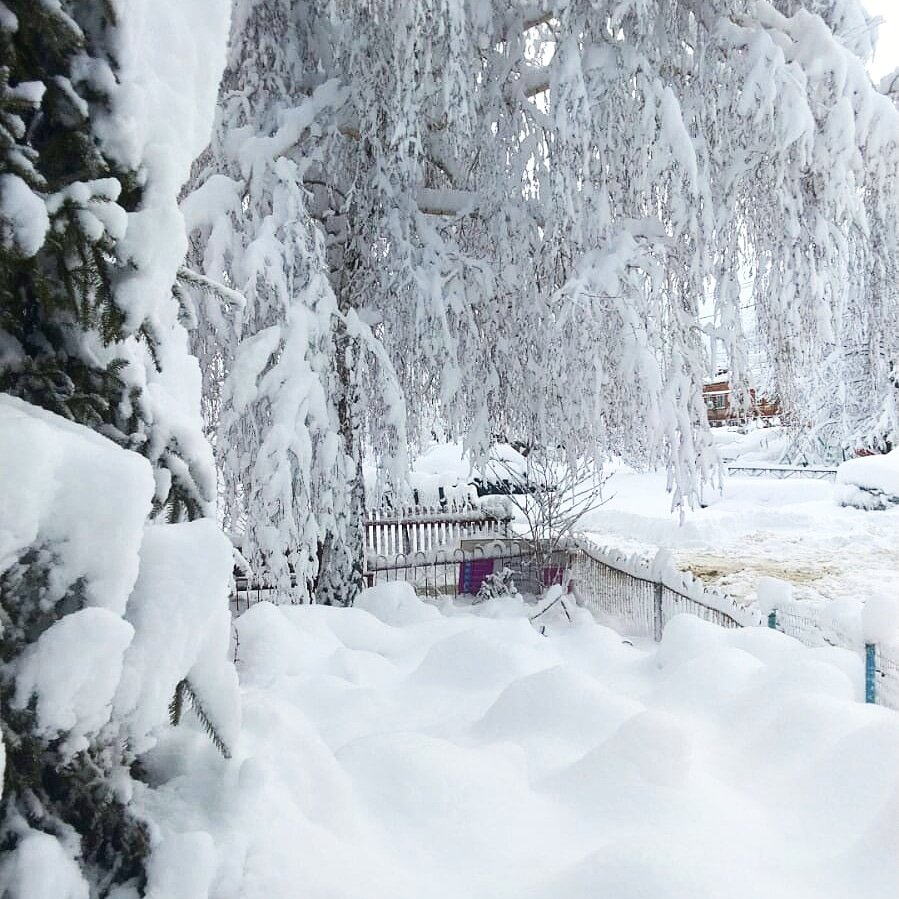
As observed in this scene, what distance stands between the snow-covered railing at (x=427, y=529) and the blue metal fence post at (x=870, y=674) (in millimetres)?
7509

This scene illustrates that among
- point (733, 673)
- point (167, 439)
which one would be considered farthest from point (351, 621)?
point (167, 439)

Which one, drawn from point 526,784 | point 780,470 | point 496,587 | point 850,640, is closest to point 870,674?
point 850,640

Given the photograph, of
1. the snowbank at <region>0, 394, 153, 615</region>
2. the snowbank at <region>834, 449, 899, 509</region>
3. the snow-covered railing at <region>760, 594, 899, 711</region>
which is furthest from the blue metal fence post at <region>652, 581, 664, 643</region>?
the snowbank at <region>834, 449, 899, 509</region>

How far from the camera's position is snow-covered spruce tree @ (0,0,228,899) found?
1249 mm

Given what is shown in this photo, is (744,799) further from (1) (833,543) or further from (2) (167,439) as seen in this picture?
(1) (833,543)

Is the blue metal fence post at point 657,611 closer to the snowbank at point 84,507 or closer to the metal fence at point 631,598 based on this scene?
the metal fence at point 631,598

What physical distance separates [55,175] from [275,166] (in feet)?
15.8

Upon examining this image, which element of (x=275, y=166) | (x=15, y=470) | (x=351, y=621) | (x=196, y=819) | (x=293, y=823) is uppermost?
(x=275, y=166)

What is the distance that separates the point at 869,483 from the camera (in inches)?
663

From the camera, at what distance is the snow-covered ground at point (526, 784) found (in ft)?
5.52

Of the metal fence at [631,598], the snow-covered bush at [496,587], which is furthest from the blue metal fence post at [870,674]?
the snow-covered bush at [496,587]

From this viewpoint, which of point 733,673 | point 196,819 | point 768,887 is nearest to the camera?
point 196,819

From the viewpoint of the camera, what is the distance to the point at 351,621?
566cm

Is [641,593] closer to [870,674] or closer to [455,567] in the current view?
[455,567]
